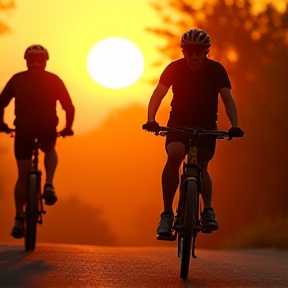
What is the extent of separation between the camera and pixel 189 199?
984 centimetres

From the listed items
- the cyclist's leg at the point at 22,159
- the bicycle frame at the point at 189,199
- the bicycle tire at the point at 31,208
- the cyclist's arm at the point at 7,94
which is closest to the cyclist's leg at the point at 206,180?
the bicycle frame at the point at 189,199

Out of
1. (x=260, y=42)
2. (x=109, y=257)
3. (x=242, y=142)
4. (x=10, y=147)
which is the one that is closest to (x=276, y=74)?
(x=242, y=142)

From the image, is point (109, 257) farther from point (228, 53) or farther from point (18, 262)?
point (228, 53)

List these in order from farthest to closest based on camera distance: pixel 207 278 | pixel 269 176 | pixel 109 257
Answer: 1. pixel 269 176
2. pixel 109 257
3. pixel 207 278

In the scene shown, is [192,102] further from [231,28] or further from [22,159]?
[231,28]

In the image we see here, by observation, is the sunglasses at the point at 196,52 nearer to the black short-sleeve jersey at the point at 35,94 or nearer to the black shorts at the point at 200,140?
the black shorts at the point at 200,140

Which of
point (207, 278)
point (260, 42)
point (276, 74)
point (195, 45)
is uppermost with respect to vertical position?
point (260, 42)

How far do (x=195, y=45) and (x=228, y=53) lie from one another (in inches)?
1307

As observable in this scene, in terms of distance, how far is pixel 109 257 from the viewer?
40.7ft

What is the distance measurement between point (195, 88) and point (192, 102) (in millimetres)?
149

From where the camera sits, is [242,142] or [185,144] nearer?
[185,144]

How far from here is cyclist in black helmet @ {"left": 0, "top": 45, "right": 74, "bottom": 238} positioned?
13031 millimetres

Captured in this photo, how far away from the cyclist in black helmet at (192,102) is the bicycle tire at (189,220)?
1.62 feet

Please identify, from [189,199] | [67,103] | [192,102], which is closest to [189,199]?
[189,199]
